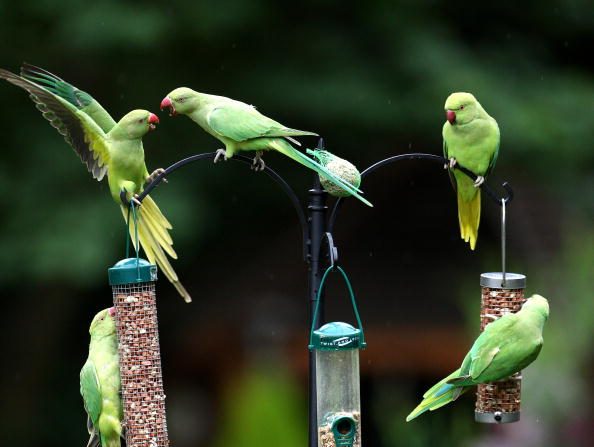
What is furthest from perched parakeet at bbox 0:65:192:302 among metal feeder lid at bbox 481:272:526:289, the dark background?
the dark background

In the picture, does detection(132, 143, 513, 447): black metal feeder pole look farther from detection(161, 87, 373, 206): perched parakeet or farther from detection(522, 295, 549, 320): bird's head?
detection(522, 295, 549, 320): bird's head

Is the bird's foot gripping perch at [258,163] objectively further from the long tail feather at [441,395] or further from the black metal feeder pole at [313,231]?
the long tail feather at [441,395]

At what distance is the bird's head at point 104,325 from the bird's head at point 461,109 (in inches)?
55.4

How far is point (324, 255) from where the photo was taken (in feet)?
11.1

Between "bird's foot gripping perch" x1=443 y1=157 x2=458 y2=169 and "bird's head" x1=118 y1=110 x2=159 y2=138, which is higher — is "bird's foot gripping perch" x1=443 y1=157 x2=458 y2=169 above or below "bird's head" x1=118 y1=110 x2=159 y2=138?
below

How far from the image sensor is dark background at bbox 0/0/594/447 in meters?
6.46

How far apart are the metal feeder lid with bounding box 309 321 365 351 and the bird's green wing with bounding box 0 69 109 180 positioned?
3.31ft

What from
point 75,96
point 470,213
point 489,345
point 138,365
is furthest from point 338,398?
point 75,96

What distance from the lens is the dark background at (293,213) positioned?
646cm

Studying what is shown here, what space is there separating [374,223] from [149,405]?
465cm

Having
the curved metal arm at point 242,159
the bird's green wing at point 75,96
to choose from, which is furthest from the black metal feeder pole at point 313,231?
the bird's green wing at point 75,96

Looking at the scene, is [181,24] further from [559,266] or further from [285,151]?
[285,151]

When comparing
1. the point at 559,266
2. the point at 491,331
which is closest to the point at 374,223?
the point at 559,266

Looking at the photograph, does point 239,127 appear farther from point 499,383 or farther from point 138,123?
point 499,383
